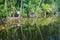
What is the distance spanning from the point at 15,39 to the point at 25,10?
2324 centimetres

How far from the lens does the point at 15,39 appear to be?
1371 cm

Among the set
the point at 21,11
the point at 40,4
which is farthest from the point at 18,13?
the point at 40,4

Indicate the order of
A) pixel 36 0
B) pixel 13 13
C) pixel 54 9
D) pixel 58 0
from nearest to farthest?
pixel 13 13 → pixel 36 0 → pixel 54 9 → pixel 58 0

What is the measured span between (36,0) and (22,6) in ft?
9.55

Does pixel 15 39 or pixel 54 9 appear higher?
pixel 15 39

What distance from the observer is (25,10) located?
3678 cm

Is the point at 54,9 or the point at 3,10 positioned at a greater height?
the point at 3,10

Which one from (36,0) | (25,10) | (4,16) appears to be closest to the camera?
(4,16)

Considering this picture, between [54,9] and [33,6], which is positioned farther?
[54,9]

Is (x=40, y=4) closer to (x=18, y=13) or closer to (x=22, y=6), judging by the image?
(x=22, y=6)

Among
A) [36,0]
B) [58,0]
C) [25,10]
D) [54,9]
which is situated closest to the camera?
[25,10]

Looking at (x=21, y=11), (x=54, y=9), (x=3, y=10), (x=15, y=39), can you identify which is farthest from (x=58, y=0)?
(x=15, y=39)

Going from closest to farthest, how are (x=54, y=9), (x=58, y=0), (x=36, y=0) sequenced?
(x=36, y=0), (x=54, y=9), (x=58, y=0)

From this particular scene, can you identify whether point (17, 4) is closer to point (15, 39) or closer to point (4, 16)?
point (4, 16)
